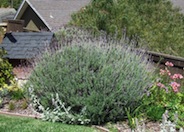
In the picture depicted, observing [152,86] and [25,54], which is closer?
[152,86]

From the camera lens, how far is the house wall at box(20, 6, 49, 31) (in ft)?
65.2

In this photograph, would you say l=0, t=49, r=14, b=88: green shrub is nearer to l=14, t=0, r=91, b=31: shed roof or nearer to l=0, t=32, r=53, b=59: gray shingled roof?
l=0, t=32, r=53, b=59: gray shingled roof

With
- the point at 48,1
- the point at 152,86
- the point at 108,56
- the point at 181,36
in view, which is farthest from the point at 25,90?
the point at 48,1

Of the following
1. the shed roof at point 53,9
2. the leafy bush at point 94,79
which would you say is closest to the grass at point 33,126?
the leafy bush at point 94,79

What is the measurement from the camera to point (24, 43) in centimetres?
962

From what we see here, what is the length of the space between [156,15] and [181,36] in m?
1.32

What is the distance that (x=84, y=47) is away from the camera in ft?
22.5

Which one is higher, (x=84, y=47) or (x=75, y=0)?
(x=75, y=0)

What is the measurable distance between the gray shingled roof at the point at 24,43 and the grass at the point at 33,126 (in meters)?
2.49

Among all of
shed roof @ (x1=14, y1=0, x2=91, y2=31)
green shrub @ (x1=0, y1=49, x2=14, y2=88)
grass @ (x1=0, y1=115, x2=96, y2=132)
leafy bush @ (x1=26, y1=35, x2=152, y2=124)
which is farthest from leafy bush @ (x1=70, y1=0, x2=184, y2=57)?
shed roof @ (x1=14, y1=0, x2=91, y2=31)

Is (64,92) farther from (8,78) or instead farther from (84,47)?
(8,78)

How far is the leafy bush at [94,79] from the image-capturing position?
6324 millimetres

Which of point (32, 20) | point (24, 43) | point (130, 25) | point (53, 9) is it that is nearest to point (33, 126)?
point (24, 43)

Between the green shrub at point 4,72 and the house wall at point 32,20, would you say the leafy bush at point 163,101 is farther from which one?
the house wall at point 32,20
